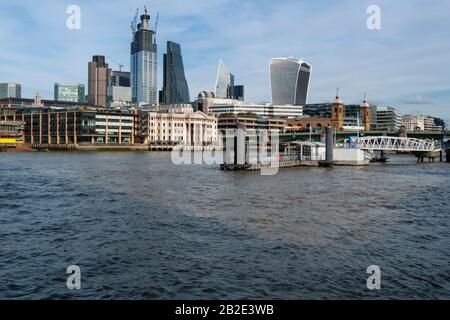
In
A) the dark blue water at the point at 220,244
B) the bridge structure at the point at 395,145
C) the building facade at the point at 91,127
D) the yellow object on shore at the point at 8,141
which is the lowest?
the dark blue water at the point at 220,244

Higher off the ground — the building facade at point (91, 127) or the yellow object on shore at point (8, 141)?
the building facade at point (91, 127)

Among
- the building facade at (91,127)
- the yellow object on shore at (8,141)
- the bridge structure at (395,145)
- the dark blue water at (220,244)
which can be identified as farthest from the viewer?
the building facade at (91,127)

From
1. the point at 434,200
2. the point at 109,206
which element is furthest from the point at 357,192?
the point at 109,206

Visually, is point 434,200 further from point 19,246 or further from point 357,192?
point 19,246

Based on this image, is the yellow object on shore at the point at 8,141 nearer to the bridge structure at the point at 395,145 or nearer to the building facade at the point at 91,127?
the building facade at the point at 91,127

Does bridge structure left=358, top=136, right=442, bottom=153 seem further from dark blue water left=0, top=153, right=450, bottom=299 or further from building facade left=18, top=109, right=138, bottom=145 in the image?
building facade left=18, top=109, right=138, bottom=145

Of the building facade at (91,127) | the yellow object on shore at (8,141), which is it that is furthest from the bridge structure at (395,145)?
the yellow object on shore at (8,141)

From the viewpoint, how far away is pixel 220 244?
25.5 m

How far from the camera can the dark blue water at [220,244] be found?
18.7 metres

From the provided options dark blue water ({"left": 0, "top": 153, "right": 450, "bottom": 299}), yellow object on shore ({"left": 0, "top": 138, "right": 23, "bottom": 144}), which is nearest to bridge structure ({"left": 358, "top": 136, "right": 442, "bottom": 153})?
dark blue water ({"left": 0, "top": 153, "right": 450, "bottom": 299})

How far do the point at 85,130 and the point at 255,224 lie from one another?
6457 inches

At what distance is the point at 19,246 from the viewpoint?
24688mm

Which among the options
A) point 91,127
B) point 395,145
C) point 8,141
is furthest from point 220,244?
point 8,141

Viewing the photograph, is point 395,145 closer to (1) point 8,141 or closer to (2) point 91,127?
(2) point 91,127
